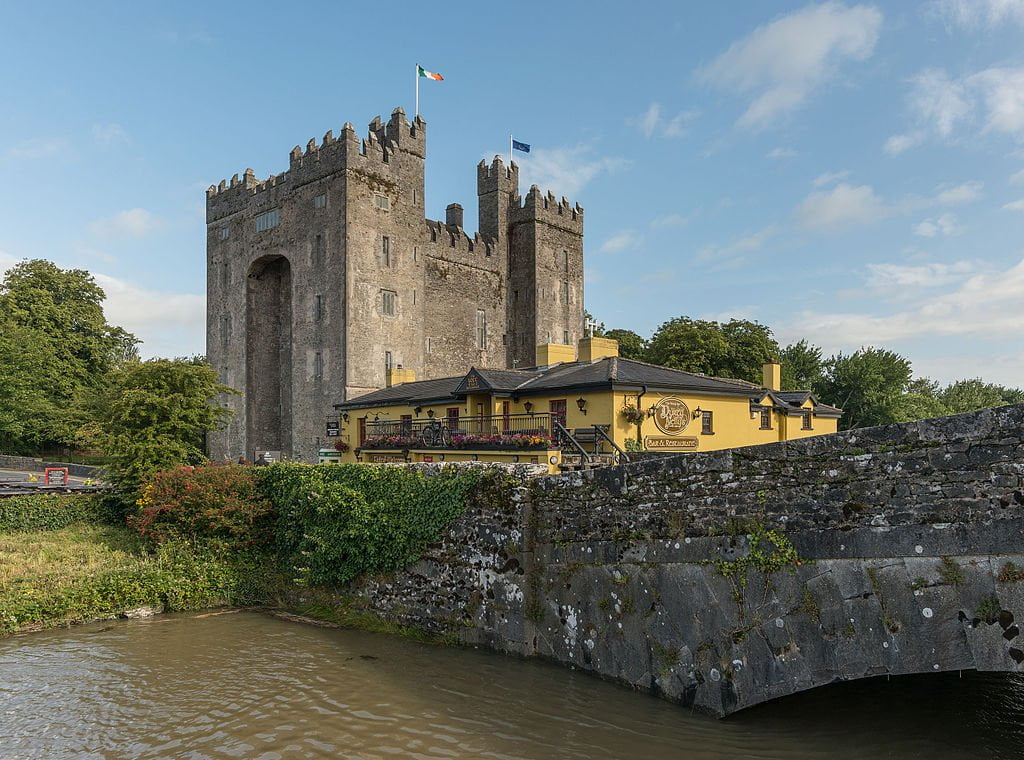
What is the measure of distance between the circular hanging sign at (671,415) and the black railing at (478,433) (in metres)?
3.31

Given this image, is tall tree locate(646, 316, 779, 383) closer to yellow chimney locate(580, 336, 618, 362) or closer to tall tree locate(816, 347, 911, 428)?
tall tree locate(816, 347, 911, 428)

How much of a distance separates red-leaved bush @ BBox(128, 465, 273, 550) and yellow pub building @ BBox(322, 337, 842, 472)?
694cm

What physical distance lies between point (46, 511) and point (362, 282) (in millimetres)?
20121

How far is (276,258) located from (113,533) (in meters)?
26.3

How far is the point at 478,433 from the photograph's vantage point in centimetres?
2161

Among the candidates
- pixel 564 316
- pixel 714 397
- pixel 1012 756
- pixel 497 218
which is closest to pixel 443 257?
pixel 497 218

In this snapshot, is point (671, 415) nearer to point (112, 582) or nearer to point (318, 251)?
point (112, 582)

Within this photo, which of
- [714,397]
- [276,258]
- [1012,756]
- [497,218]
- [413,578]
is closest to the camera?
[1012,756]

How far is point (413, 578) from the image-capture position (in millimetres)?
12625

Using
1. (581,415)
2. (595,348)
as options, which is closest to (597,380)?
(581,415)

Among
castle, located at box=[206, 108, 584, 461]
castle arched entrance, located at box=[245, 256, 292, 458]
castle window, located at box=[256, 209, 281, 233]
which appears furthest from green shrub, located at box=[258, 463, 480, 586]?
castle window, located at box=[256, 209, 281, 233]

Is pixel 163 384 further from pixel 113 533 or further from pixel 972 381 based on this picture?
pixel 972 381

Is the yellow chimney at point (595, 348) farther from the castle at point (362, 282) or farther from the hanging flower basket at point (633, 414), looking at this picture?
the castle at point (362, 282)

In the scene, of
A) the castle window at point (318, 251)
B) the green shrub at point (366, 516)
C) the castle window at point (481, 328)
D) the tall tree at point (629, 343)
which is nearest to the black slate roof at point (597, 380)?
the green shrub at point (366, 516)
